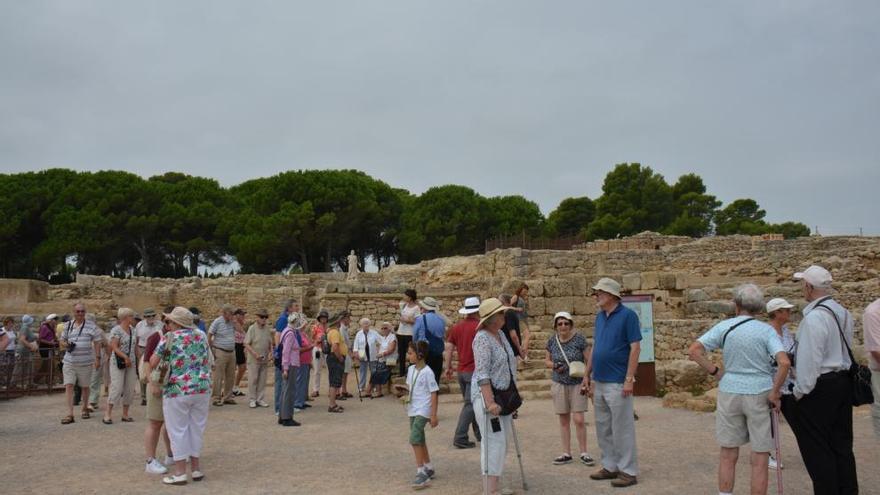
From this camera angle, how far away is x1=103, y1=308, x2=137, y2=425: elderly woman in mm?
9625

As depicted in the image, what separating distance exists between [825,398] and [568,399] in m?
2.58

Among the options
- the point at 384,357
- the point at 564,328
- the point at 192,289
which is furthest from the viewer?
the point at 192,289

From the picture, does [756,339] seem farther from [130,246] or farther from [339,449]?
[130,246]

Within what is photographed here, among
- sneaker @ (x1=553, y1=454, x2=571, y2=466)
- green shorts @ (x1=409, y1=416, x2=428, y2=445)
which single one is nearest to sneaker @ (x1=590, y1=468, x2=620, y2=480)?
sneaker @ (x1=553, y1=454, x2=571, y2=466)

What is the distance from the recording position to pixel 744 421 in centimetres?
496

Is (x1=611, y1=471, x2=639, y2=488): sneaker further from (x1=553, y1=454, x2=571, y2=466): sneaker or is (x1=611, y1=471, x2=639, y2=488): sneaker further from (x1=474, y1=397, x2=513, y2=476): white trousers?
(x1=474, y1=397, x2=513, y2=476): white trousers

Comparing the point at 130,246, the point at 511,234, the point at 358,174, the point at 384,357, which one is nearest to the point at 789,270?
the point at 384,357

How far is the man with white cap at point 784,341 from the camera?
509 centimetres

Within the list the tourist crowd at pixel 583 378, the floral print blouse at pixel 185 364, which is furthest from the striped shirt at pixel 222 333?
the floral print blouse at pixel 185 364

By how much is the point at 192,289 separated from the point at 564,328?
81.6ft

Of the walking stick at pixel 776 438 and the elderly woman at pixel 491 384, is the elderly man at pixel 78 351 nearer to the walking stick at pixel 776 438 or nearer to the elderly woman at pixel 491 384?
the elderly woman at pixel 491 384

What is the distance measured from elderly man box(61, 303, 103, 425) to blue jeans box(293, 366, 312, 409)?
2.97 m

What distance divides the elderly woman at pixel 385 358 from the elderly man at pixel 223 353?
253 cm

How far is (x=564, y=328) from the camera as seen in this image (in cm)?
711
